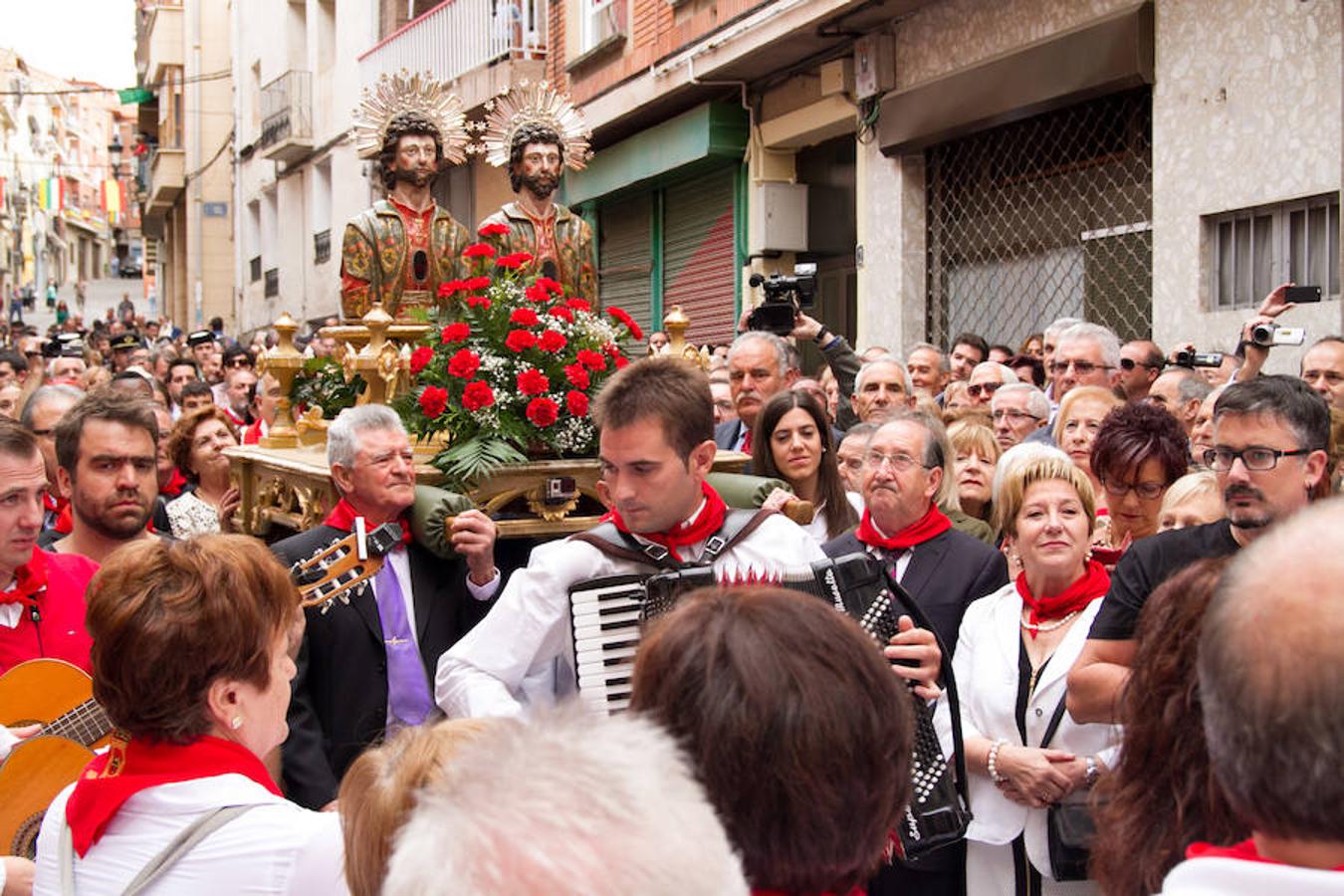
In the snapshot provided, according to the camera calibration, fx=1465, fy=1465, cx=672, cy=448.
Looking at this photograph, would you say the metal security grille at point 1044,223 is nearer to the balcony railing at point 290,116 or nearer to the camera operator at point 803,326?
the camera operator at point 803,326

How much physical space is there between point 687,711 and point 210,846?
3.03 feet

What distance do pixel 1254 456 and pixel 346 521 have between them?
8.58 ft

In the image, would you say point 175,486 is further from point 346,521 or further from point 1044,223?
point 1044,223

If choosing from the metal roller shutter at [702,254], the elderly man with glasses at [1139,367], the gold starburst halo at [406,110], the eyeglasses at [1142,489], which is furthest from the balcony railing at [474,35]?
the eyeglasses at [1142,489]

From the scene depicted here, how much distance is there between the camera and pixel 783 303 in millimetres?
7445

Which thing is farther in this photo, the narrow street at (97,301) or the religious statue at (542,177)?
the narrow street at (97,301)

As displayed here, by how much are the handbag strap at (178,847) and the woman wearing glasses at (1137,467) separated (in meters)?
2.88

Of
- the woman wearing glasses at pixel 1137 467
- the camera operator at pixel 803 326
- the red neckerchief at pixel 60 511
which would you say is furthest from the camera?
the camera operator at pixel 803 326

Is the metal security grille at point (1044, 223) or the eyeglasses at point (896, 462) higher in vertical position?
the metal security grille at point (1044, 223)

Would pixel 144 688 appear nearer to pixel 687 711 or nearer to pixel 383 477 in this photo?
pixel 687 711

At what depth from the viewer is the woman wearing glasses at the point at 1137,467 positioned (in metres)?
4.44

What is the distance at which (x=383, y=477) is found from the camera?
14.7 feet

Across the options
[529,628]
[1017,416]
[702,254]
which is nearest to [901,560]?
[529,628]

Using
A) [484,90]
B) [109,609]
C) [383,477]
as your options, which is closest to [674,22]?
[484,90]
